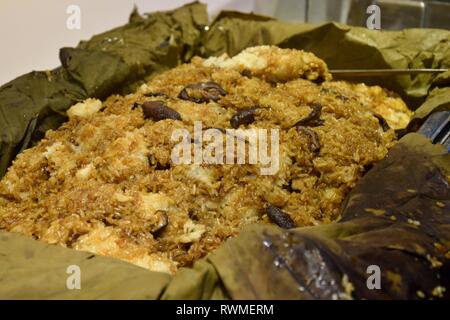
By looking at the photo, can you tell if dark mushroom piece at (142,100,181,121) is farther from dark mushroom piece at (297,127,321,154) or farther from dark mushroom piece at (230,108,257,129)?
dark mushroom piece at (297,127,321,154)

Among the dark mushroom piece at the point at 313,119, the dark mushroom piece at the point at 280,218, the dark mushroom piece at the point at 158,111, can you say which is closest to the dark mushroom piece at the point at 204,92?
the dark mushroom piece at the point at 158,111

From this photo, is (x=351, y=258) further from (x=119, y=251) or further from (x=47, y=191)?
(x=47, y=191)

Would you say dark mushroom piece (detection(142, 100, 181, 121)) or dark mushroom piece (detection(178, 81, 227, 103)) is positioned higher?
dark mushroom piece (detection(178, 81, 227, 103))

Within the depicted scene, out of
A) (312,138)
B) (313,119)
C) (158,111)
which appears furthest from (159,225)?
(313,119)

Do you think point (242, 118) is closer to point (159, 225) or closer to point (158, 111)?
point (158, 111)

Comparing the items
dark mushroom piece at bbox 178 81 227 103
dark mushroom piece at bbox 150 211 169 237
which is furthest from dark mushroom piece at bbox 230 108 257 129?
dark mushroom piece at bbox 150 211 169 237

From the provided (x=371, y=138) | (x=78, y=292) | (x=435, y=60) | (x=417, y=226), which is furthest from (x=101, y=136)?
(x=435, y=60)
